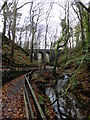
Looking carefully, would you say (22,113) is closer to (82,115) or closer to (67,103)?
(82,115)

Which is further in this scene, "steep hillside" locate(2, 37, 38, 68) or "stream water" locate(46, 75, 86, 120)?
"steep hillside" locate(2, 37, 38, 68)

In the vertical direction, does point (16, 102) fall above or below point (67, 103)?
above

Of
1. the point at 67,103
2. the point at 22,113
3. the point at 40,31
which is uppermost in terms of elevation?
the point at 40,31

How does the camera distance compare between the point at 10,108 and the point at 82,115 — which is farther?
the point at 82,115

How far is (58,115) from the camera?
6.37m

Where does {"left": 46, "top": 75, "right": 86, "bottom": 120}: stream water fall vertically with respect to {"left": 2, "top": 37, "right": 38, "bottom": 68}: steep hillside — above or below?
below

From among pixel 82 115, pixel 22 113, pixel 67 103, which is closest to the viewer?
pixel 22 113

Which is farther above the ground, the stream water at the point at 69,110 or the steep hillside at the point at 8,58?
the steep hillside at the point at 8,58

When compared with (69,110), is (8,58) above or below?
above

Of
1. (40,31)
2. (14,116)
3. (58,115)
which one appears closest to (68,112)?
(58,115)

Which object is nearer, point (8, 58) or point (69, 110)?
point (69, 110)

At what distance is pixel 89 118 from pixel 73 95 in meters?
3.48

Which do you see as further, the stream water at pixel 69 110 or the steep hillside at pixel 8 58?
the steep hillside at pixel 8 58

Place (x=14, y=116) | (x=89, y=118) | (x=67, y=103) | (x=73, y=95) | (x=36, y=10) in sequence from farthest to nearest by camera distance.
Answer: (x=36, y=10) < (x=73, y=95) < (x=67, y=103) < (x=89, y=118) < (x=14, y=116)
